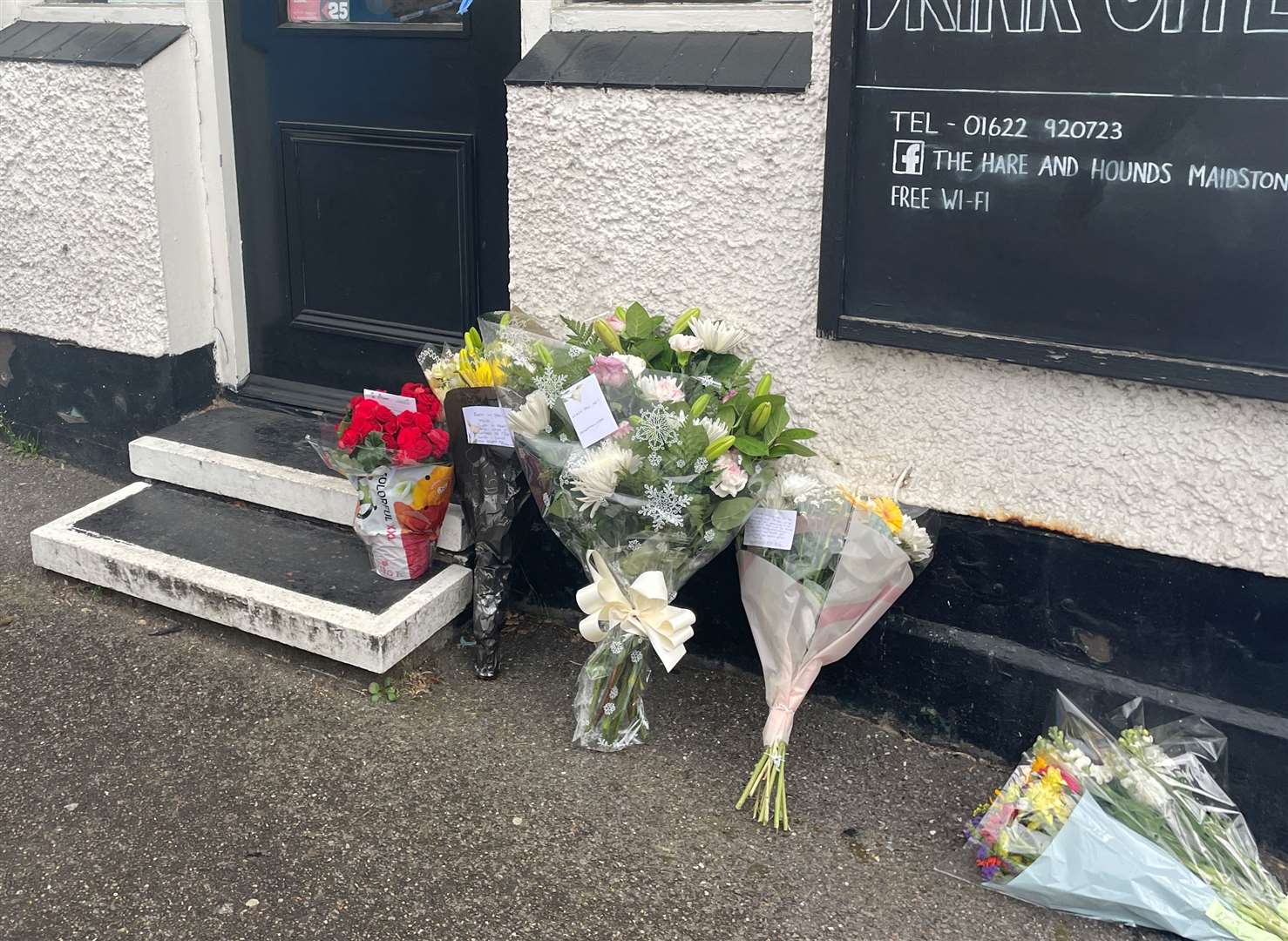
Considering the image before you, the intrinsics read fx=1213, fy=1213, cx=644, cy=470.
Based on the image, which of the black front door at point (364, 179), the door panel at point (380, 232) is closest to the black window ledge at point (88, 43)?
the black front door at point (364, 179)

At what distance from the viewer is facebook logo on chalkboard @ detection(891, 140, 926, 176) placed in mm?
2861

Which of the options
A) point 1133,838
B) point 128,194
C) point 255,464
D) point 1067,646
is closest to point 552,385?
point 1067,646

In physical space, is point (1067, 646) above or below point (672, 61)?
below

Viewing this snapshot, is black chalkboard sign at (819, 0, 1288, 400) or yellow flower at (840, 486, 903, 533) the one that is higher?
black chalkboard sign at (819, 0, 1288, 400)

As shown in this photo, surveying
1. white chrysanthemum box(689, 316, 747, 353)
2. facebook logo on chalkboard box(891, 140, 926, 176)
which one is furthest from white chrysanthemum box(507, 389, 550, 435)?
facebook logo on chalkboard box(891, 140, 926, 176)

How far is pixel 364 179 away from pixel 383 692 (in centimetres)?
176

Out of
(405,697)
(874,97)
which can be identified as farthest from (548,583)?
(874,97)

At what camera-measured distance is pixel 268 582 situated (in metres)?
3.55

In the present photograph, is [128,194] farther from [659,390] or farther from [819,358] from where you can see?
[819,358]

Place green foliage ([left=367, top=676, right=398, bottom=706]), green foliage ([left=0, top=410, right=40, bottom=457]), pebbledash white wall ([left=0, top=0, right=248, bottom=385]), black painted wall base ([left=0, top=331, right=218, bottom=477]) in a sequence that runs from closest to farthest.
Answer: green foliage ([left=367, top=676, right=398, bottom=706]) < pebbledash white wall ([left=0, top=0, right=248, bottom=385]) < black painted wall base ([left=0, top=331, right=218, bottom=477]) < green foliage ([left=0, top=410, right=40, bottom=457])

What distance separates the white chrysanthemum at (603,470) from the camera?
2.75m

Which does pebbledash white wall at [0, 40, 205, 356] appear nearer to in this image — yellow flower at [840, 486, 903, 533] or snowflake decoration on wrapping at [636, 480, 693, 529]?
snowflake decoration on wrapping at [636, 480, 693, 529]

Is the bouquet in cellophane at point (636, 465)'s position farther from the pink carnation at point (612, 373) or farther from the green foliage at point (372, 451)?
the green foliage at point (372, 451)

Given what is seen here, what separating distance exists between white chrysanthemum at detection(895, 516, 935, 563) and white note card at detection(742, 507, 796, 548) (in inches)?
9.9
